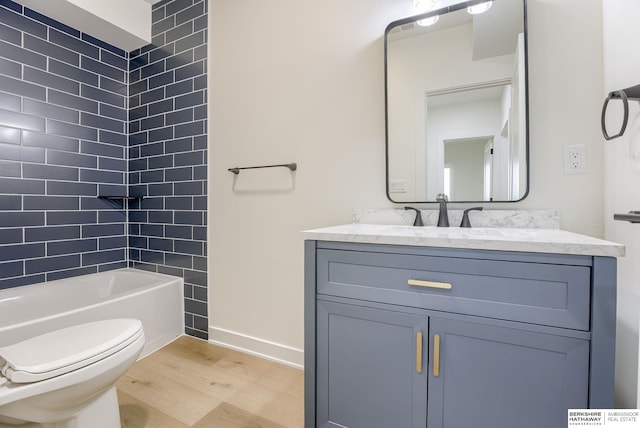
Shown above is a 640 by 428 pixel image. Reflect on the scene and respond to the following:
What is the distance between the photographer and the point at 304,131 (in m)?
1.72

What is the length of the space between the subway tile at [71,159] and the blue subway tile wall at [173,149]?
11.5 inches

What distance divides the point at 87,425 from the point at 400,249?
4.30ft

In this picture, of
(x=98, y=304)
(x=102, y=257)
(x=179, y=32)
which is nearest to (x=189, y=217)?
(x=98, y=304)

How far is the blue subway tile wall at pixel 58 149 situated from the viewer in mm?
1838

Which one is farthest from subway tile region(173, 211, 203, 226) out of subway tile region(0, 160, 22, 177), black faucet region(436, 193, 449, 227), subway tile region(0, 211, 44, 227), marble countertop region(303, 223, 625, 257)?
black faucet region(436, 193, 449, 227)

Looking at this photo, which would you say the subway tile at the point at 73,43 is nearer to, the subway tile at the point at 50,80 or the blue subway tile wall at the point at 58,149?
the blue subway tile wall at the point at 58,149

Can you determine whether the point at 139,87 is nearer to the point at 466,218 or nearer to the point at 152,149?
the point at 152,149

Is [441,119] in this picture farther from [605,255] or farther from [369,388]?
[369,388]

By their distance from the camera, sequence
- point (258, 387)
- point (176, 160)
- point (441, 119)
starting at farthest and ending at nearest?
1. point (176, 160)
2. point (258, 387)
3. point (441, 119)

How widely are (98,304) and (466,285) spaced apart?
1.94 meters

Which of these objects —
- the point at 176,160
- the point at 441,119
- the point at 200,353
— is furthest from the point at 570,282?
the point at 176,160

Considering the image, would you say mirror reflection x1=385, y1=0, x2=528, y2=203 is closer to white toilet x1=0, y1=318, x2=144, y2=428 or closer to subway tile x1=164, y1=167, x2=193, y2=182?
white toilet x1=0, y1=318, x2=144, y2=428

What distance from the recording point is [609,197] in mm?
1096

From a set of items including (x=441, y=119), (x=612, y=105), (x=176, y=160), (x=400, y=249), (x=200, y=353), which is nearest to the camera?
(x=400, y=249)
